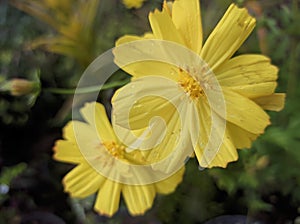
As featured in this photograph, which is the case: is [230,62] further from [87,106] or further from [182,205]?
[182,205]

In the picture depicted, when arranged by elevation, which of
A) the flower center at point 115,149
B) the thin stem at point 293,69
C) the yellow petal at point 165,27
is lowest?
the flower center at point 115,149

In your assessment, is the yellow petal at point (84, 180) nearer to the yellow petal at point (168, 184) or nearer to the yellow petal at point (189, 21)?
the yellow petal at point (168, 184)

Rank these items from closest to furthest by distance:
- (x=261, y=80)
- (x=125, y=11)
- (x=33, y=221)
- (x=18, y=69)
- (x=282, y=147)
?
(x=261, y=80) → (x=282, y=147) → (x=33, y=221) → (x=125, y=11) → (x=18, y=69)

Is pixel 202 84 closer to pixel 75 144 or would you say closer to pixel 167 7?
pixel 167 7

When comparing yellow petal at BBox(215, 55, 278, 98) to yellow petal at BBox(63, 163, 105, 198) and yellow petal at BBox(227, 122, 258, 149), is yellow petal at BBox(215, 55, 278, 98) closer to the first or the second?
yellow petal at BBox(227, 122, 258, 149)

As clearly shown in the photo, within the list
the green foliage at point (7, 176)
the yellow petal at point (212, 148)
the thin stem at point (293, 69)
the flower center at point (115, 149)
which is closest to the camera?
the yellow petal at point (212, 148)

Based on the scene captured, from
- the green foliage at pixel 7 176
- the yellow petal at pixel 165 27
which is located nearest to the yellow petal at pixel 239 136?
the yellow petal at pixel 165 27

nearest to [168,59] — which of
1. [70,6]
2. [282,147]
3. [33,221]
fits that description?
[282,147]
